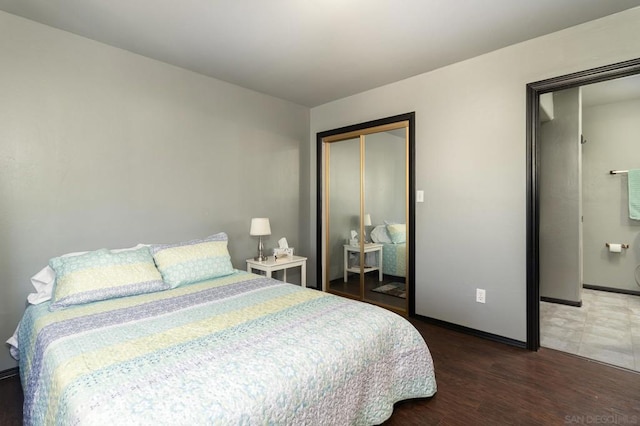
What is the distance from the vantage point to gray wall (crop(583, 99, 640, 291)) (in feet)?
12.7

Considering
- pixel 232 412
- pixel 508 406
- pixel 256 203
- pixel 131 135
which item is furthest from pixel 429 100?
pixel 232 412

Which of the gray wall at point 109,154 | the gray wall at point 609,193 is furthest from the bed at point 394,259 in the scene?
the gray wall at point 609,193

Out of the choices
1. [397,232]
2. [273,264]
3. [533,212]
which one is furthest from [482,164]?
[273,264]

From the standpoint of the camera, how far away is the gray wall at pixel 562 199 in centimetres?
353

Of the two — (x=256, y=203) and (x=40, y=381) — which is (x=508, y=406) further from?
(x=256, y=203)

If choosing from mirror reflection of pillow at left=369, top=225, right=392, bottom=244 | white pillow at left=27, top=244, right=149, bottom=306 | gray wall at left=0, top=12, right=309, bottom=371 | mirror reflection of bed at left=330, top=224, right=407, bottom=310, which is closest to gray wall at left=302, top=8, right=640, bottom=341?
mirror reflection of bed at left=330, top=224, right=407, bottom=310

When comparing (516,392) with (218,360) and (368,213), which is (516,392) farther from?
(368,213)

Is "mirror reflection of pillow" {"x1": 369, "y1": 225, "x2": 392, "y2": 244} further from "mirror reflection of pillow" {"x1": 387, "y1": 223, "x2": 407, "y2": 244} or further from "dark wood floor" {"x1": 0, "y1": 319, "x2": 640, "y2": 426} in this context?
"dark wood floor" {"x1": 0, "y1": 319, "x2": 640, "y2": 426}

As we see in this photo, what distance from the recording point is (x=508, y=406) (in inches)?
72.0

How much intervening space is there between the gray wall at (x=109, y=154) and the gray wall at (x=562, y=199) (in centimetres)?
345

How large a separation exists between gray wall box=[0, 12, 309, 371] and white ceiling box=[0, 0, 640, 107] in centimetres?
23

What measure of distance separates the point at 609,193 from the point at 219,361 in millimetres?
5126

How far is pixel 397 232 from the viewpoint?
3.49 metres

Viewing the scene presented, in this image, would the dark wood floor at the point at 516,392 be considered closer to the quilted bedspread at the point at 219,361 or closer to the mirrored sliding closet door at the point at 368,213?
the quilted bedspread at the point at 219,361
